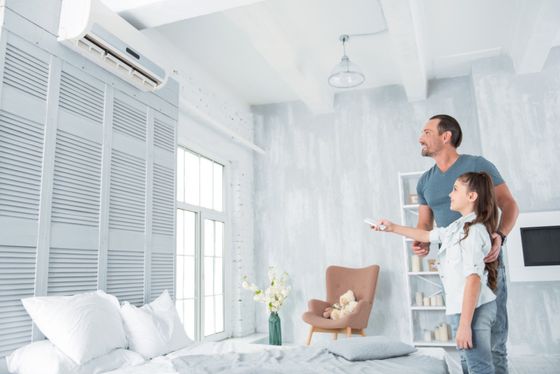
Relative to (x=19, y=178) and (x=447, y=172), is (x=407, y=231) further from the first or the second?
(x=19, y=178)

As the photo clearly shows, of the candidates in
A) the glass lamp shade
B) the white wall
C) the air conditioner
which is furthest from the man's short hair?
the white wall

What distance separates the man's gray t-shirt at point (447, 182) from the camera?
1954mm

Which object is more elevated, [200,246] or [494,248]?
[200,246]

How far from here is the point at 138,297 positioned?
10.5ft

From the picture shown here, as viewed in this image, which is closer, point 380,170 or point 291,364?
point 291,364

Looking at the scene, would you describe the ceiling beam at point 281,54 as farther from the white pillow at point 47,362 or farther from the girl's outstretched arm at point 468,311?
the girl's outstretched arm at point 468,311

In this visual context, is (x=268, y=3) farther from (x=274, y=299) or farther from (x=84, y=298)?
(x=274, y=299)

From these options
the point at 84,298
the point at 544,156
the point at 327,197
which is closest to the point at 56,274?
the point at 84,298

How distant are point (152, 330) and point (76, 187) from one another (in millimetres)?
952

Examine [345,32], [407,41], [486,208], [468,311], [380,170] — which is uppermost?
[345,32]

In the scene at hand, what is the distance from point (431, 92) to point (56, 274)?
4283 mm

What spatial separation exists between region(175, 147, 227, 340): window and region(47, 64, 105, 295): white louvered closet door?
1.53m

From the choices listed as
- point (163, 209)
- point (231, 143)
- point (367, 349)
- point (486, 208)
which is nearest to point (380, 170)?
point (231, 143)

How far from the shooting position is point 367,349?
230 centimetres
